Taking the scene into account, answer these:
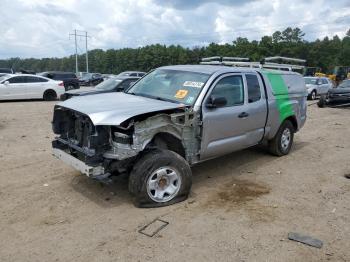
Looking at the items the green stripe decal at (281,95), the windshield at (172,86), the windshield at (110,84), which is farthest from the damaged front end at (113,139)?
the windshield at (110,84)

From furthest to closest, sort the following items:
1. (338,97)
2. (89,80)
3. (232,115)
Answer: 1. (89,80)
2. (338,97)
3. (232,115)

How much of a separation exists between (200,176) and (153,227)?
6.73 feet

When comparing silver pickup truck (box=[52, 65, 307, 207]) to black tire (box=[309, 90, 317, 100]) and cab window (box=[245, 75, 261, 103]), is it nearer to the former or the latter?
cab window (box=[245, 75, 261, 103])

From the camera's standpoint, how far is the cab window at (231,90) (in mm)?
5648

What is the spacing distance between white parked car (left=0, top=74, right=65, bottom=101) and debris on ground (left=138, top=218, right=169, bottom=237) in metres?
15.7

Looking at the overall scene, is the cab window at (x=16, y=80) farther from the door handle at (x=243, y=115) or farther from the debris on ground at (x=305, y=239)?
the debris on ground at (x=305, y=239)

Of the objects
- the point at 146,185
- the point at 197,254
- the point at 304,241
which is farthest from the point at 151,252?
the point at 304,241

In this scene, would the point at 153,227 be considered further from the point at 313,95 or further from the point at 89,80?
the point at 89,80

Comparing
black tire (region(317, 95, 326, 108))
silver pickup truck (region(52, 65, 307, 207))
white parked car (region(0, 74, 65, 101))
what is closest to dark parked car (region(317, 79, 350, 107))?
black tire (region(317, 95, 326, 108))

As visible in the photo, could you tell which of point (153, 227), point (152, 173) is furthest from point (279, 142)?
point (153, 227)

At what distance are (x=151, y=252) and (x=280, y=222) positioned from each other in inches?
66.8

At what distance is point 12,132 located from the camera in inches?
378

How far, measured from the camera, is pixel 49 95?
63.6 feet

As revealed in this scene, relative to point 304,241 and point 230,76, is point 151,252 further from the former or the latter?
point 230,76
